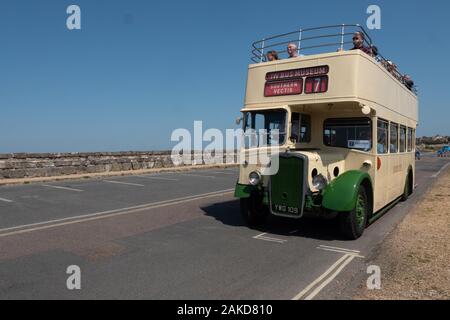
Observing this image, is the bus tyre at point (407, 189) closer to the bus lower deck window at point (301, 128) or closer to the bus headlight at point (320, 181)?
the bus lower deck window at point (301, 128)

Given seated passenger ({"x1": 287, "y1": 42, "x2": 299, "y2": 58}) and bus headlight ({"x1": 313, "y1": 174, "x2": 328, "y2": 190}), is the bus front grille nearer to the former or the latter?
bus headlight ({"x1": 313, "y1": 174, "x2": 328, "y2": 190})

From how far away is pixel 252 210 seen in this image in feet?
26.3

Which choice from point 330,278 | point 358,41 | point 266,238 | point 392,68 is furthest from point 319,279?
point 392,68

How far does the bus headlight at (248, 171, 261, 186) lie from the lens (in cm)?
755

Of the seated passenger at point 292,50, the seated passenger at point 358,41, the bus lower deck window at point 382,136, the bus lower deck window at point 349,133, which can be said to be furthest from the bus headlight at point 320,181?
the seated passenger at point 292,50

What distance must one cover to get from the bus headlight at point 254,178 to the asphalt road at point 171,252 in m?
0.99

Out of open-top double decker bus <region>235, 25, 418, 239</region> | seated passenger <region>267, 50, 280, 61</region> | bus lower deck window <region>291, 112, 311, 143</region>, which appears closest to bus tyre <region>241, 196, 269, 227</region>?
open-top double decker bus <region>235, 25, 418, 239</region>

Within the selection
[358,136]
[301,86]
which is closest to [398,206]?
[358,136]

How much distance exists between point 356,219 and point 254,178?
2034 mm

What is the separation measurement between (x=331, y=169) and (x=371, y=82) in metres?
1.92
